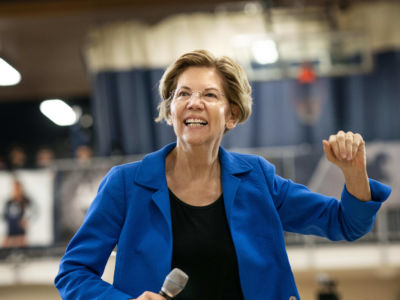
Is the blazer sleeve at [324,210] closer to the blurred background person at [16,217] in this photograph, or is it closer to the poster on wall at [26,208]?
the poster on wall at [26,208]

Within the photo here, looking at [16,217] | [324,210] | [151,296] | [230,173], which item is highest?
[230,173]

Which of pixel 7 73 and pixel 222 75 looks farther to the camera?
pixel 7 73

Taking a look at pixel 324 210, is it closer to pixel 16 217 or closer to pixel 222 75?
pixel 222 75

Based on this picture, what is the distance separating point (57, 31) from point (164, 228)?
5.74 metres

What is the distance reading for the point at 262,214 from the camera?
54.9 inches

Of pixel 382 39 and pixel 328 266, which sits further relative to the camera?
pixel 382 39

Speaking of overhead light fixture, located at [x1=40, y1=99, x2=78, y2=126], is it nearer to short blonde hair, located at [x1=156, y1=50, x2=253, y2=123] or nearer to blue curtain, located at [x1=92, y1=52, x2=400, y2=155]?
blue curtain, located at [x1=92, y1=52, x2=400, y2=155]

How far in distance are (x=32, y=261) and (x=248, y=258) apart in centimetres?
442

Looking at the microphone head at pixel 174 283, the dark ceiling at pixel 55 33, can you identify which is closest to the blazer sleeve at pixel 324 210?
the microphone head at pixel 174 283

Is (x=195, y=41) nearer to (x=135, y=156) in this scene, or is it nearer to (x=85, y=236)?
(x=135, y=156)

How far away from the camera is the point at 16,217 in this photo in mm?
5375

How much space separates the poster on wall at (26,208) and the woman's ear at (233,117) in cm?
394

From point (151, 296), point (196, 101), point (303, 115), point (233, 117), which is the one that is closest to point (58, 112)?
point (303, 115)

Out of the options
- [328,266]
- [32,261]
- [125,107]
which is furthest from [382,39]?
[32,261]
